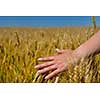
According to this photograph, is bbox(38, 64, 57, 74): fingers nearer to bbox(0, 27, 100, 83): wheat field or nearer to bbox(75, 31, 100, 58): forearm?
bbox(0, 27, 100, 83): wheat field

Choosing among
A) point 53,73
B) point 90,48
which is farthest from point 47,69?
point 90,48

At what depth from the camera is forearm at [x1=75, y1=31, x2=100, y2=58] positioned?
2396mm

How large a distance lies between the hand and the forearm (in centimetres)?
3

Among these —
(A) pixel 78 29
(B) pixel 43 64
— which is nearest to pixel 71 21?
(A) pixel 78 29

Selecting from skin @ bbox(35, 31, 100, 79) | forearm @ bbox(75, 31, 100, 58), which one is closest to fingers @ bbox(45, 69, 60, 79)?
skin @ bbox(35, 31, 100, 79)

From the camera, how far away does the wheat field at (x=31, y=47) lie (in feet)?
7.94

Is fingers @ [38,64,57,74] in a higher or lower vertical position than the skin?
lower

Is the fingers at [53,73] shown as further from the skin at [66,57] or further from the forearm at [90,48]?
the forearm at [90,48]

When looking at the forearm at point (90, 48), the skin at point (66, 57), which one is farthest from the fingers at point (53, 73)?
the forearm at point (90, 48)

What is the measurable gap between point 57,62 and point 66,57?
0.18 feet
